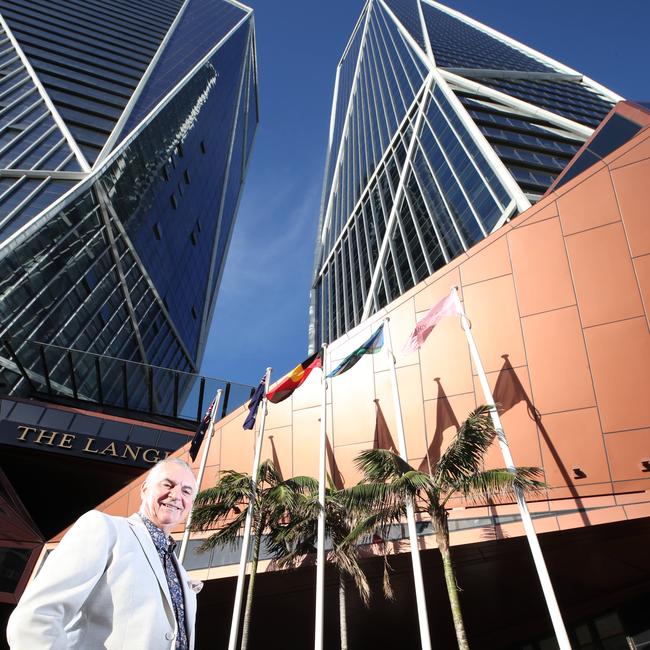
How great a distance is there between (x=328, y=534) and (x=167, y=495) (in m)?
13.5

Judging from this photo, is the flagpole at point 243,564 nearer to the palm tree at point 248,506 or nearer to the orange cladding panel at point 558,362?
the palm tree at point 248,506

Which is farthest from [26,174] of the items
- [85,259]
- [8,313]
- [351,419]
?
[351,419]

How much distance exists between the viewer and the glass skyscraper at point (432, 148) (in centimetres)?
5062

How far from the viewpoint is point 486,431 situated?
1271cm

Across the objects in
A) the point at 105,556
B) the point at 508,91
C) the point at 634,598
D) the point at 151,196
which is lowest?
the point at 105,556

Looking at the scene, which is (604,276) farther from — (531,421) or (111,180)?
(111,180)

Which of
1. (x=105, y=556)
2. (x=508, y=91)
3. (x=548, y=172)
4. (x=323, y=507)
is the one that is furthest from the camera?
(x=508, y=91)

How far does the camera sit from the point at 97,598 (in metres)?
2.48

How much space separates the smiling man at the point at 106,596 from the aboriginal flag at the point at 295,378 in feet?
48.8

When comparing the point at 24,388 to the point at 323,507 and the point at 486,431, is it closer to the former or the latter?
the point at 323,507

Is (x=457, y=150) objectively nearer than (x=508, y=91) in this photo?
Yes

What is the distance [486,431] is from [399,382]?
5.63 metres

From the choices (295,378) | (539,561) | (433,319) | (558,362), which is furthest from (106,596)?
(295,378)

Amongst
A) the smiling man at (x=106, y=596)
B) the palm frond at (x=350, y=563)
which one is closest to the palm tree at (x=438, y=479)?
the palm frond at (x=350, y=563)
